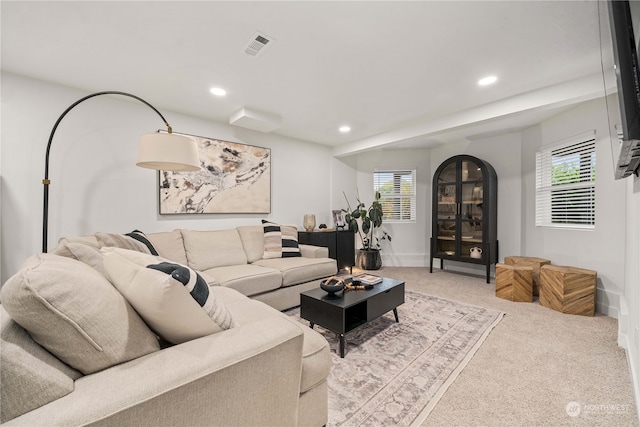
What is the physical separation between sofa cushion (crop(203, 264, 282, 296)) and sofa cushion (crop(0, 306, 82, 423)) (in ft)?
5.74

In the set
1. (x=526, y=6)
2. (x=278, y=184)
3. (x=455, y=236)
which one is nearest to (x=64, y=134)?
(x=278, y=184)

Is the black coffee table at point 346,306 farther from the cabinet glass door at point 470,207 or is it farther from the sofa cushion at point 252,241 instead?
the cabinet glass door at point 470,207

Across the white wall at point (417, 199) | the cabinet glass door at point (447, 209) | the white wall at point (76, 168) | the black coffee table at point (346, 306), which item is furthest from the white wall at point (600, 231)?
the white wall at point (76, 168)

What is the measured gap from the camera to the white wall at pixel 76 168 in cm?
246

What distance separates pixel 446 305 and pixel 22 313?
130 inches

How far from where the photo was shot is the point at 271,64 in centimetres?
235

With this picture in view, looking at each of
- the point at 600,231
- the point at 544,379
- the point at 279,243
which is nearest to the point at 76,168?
the point at 279,243

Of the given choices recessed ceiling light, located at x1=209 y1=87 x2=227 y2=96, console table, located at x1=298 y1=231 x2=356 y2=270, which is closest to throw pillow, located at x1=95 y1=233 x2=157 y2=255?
recessed ceiling light, located at x1=209 y1=87 x2=227 y2=96

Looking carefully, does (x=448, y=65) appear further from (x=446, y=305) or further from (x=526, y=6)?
(x=446, y=305)

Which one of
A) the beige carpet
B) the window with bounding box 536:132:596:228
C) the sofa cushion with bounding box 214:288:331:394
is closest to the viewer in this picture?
the sofa cushion with bounding box 214:288:331:394

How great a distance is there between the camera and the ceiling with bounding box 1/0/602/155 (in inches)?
68.1

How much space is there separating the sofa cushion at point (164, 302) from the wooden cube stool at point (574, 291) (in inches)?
132

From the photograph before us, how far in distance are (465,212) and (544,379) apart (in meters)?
3.03

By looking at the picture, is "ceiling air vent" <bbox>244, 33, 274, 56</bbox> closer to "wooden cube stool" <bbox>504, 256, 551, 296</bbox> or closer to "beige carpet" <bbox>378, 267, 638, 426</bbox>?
"beige carpet" <bbox>378, 267, 638, 426</bbox>
